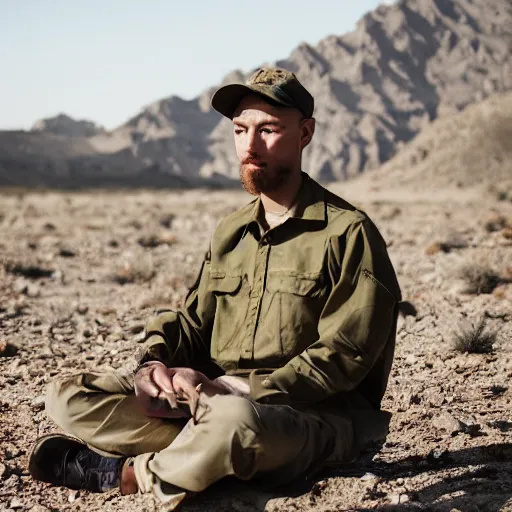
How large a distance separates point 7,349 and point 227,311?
2.84 m

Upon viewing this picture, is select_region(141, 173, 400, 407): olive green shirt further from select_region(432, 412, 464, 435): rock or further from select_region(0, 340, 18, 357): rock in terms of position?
select_region(0, 340, 18, 357): rock

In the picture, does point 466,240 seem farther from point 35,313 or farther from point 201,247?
point 35,313

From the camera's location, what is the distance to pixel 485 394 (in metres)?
4.21

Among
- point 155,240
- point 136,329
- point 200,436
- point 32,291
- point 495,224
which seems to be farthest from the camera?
point 155,240

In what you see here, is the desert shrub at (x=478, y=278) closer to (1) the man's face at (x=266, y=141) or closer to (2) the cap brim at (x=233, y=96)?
(1) the man's face at (x=266, y=141)

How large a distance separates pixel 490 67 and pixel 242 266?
3406 inches

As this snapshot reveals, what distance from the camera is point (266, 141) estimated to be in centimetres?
301

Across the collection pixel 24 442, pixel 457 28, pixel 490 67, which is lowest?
pixel 24 442

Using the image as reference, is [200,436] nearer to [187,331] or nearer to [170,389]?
[170,389]

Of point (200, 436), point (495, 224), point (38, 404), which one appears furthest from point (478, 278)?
point (495, 224)

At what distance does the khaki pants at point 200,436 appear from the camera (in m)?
2.61

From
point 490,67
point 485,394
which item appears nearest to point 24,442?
point 485,394

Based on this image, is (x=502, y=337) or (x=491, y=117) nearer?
(x=502, y=337)

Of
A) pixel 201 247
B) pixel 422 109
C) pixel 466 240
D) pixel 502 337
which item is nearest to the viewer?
pixel 502 337
